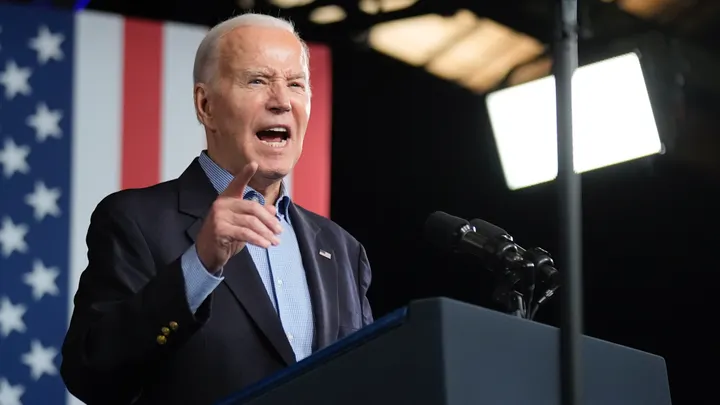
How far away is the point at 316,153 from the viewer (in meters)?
4.02

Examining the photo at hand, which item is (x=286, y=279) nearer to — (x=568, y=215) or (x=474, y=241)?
(x=474, y=241)

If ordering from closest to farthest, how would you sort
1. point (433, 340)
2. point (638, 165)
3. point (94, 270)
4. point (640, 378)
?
point (433, 340)
point (640, 378)
point (94, 270)
point (638, 165)

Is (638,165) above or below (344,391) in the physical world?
above

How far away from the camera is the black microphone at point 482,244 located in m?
A: 1.85

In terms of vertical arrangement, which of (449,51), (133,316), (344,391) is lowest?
(344,391)

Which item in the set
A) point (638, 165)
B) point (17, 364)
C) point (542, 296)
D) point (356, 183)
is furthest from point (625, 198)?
point (542, 296)

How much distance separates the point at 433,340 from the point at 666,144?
3252 mm

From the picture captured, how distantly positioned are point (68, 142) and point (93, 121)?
113 millimetres

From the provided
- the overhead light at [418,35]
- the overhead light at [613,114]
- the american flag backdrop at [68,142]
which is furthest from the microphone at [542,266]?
the overhead light at [418,35]

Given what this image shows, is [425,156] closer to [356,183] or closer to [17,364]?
[356,183]

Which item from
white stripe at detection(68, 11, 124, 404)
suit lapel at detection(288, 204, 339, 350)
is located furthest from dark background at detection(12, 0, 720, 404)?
suit lapel at detection(288, 204, 339, 350)

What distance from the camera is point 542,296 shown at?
6.23ft

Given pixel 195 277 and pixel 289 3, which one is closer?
pixel 195 277

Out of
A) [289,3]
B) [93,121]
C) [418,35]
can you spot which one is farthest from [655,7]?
[93,121]
